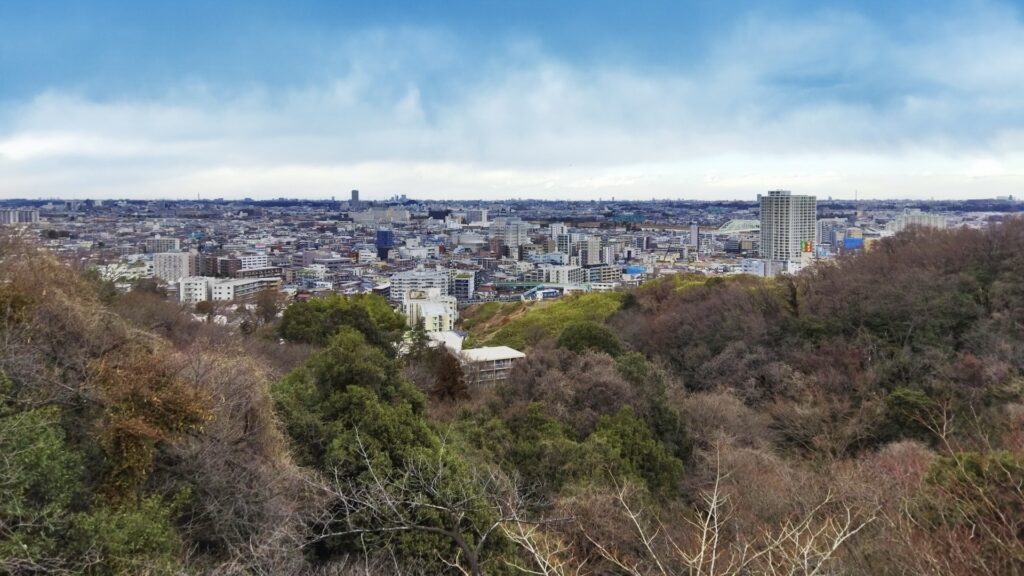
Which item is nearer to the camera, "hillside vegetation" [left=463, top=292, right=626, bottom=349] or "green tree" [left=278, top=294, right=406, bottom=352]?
"green tree" [left=278, top=294, right=406, bottom=352]

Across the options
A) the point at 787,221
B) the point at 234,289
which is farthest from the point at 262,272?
the point at 787,221

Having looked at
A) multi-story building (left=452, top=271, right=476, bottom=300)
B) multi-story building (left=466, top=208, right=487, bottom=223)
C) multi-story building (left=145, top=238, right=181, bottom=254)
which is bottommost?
multi-story building (left=452, top=271, right=476, bottom=300)

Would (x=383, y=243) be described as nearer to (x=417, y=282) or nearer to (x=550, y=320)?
(x=417, y=282)

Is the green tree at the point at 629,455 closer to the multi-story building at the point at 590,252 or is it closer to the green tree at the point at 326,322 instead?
the green tree at the point at 326,322

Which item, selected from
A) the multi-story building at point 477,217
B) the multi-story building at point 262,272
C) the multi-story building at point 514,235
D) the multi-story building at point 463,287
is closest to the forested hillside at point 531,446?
the multi-story building at point 463,287

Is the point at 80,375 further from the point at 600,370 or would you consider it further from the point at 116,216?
the point at 116,216

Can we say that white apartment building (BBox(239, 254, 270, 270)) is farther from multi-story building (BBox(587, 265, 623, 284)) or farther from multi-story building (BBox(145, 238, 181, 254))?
multi-story building (BBox(587, 265, 623, 284))

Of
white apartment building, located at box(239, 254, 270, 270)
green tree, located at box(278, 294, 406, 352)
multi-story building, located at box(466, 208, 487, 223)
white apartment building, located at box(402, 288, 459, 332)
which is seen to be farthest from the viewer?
multi-story building, located at box(466, 208, 487, 223)

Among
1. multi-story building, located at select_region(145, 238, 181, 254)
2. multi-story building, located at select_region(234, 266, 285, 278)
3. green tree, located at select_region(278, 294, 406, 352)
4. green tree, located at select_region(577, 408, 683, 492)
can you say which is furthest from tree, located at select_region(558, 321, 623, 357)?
multi-story building, located at select_region(145, 238, 181, 254)
